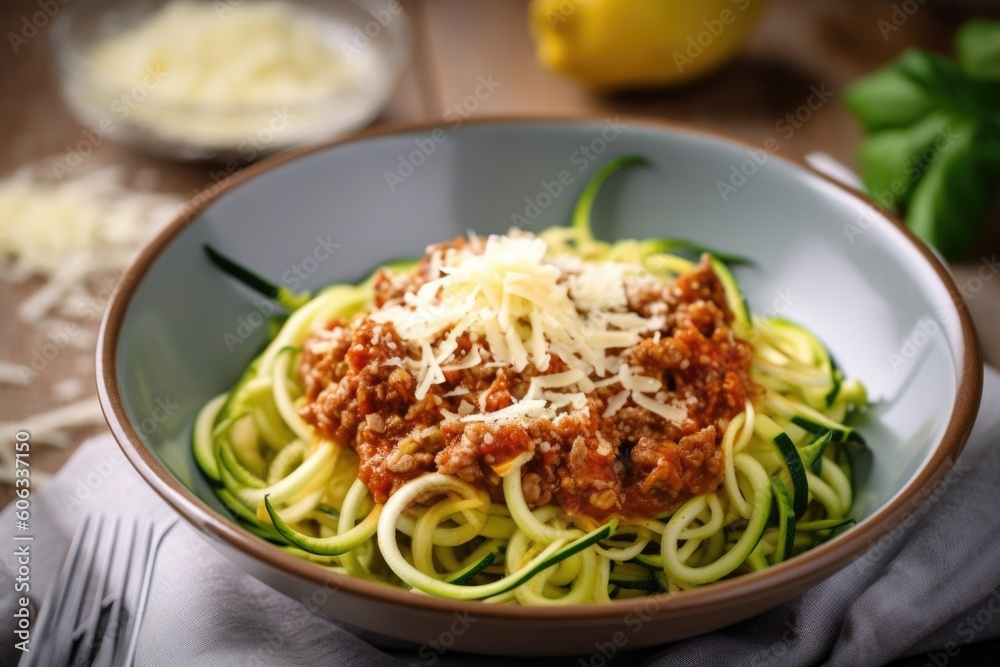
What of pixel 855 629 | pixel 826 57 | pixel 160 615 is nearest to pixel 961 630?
pixel 855 629

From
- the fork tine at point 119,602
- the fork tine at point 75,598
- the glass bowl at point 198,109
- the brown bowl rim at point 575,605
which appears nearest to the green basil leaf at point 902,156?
the brown bowl rim at point 575,605

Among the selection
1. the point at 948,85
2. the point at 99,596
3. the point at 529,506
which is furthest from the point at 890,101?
the point at 99,596

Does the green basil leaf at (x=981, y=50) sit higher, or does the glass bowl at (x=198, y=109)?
the green basil leaf at (x=981, y=50)

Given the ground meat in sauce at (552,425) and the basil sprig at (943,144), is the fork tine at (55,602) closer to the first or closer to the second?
the ground meat in sauce at (552,425)

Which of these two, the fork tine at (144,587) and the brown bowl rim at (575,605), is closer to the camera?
the brown bowl rim at (575,605)

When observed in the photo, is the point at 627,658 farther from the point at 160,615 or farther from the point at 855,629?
the point at 160,615
